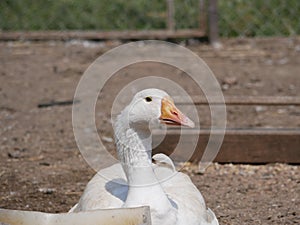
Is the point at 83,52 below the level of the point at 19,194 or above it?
below

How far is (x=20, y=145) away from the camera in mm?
5543

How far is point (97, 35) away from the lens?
30.2 ft

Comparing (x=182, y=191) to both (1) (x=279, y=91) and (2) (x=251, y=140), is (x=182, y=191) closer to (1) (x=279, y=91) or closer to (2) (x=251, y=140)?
(2) (x=251, y=140)

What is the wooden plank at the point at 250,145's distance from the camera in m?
4.96

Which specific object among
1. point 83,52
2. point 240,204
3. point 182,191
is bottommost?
point 83,52

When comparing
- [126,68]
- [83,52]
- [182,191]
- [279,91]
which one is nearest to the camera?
[182,191]

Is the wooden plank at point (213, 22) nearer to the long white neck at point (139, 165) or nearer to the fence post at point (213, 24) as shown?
the fence post at point (213, 24)

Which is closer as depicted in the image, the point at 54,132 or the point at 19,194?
the point at 19,194

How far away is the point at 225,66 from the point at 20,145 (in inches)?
124

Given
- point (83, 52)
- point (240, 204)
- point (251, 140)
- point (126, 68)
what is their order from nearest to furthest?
point (240, 204) < point (251, 140) < point (126, 68) < point (83, 52)

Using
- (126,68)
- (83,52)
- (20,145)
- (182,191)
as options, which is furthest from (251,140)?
(83,52)

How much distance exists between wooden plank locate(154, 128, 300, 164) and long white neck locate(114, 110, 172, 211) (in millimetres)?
1615

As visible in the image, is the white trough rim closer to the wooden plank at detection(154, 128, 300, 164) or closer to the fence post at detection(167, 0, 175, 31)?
the wooden plank at detection(154, 128, 300, 164)

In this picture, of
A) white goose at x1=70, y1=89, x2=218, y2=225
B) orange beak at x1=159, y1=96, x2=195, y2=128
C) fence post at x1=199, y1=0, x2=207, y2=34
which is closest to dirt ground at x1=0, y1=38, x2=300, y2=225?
fence post at x1=199, y1=0, x2=207, y2=34
